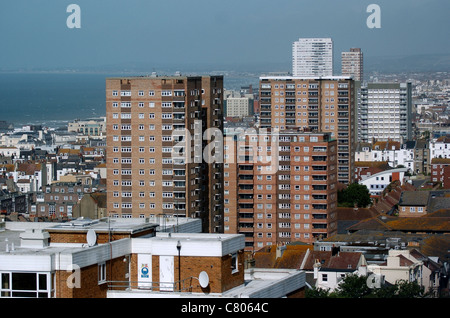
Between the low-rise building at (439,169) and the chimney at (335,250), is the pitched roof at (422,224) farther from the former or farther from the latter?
the low-rise building at (439,169)

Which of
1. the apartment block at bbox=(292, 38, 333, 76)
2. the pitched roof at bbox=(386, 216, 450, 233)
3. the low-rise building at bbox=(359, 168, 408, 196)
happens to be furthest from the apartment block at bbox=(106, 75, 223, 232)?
the apartment block at bbox=(292, 38, 333, 76)

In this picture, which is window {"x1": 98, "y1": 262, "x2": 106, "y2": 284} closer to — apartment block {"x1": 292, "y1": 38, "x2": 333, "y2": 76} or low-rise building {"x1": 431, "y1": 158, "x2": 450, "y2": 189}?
low-rise building {"x1": 431, "y1": 158, "x2": 450, "y2": 189}

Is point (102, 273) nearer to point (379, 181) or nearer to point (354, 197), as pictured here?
point (354, 197)

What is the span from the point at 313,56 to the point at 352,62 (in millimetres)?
7594

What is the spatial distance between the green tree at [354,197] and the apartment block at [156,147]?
39.3 ft

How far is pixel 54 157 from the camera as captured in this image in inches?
2028

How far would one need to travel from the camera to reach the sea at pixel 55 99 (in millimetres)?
98625

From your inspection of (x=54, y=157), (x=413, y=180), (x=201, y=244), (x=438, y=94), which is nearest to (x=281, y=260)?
(x=201, y=244)

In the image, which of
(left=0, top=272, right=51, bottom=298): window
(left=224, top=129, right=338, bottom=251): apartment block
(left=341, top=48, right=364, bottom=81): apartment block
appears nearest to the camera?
(left=0, top=272, right=51, bottom=298): window

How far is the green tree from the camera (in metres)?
34.4

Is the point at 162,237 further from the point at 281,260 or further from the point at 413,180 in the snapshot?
the point at 413,180

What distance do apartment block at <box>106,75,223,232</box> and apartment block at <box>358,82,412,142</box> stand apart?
115ft

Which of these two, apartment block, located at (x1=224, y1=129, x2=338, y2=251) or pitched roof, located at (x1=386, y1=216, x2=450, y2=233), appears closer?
pitched roof, located at (x1=386, y1=216, x2=450, y2=233)

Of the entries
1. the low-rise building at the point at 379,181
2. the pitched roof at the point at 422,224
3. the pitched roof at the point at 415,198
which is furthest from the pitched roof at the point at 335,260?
the low-rise building at the point at 379,181
